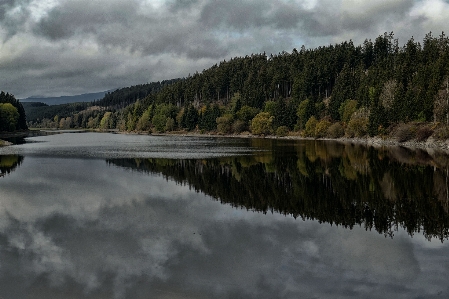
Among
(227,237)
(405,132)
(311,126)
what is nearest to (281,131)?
(311,126)

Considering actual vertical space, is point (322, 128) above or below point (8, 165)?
above

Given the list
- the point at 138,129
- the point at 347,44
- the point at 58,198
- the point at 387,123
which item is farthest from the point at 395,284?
the point at 138,129

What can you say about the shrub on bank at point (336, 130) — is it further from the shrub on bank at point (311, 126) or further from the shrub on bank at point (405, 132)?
the shrub on bank at point (405, 132)

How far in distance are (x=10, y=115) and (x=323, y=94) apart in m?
110

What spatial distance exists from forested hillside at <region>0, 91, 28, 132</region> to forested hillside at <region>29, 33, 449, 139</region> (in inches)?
1742

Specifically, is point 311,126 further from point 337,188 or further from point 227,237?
point 227,237

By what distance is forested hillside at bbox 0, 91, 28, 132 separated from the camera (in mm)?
142375

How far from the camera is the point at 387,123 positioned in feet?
289

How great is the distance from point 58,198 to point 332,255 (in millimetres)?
19523

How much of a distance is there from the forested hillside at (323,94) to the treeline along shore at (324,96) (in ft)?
0.71

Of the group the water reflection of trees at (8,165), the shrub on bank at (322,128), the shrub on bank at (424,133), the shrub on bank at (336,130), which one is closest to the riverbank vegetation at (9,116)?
the water reflection of trees at (8,165)

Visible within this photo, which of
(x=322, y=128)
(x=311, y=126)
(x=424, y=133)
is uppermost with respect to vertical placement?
(x=311, y=126)

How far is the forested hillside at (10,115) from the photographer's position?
142375 mm

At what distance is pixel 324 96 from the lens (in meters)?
145
